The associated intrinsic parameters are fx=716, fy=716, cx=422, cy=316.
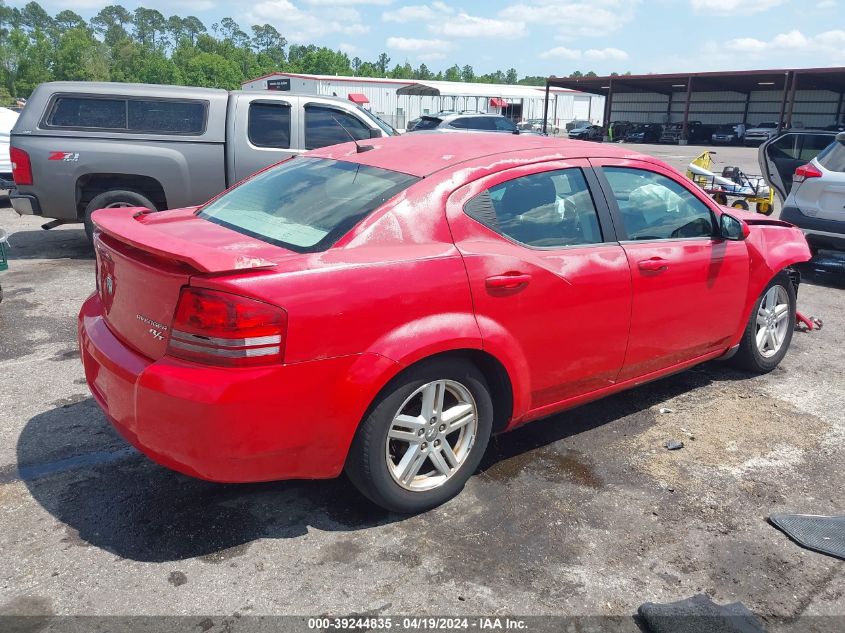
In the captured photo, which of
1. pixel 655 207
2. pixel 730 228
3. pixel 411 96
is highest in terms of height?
pixel 411 96

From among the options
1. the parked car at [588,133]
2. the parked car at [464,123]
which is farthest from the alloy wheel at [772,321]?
the parked car at [588,133]

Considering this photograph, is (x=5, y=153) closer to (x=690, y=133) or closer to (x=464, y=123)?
(x=464, y=123)

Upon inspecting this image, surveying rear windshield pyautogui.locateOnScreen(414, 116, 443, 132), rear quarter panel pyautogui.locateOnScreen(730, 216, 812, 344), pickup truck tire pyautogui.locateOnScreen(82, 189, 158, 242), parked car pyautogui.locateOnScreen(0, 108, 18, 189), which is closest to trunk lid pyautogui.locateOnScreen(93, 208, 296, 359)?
rear quarter panel pyautogui.locateOnScreen(730, 216, 812, 344)

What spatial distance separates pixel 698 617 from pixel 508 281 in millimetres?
1537

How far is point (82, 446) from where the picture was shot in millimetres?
3828

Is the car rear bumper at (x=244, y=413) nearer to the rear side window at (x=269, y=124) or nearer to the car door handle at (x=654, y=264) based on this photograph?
the car door handle at (x=654, y=264)

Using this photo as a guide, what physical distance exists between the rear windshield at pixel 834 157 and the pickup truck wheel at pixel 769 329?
3.52m

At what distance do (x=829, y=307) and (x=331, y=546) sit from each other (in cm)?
610

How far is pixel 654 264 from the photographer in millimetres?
3840

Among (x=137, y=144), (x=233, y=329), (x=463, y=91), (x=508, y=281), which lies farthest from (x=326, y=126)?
(x=463, y=91)

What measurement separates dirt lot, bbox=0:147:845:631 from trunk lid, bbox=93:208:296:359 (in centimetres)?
84

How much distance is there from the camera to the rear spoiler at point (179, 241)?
8.66 feet

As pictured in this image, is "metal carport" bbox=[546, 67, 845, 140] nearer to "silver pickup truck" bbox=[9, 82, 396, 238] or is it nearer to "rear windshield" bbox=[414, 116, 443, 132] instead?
"rear windshield" bbox=[414, 116, 443, 132]

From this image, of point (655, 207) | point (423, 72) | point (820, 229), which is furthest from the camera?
point (423, 72)
